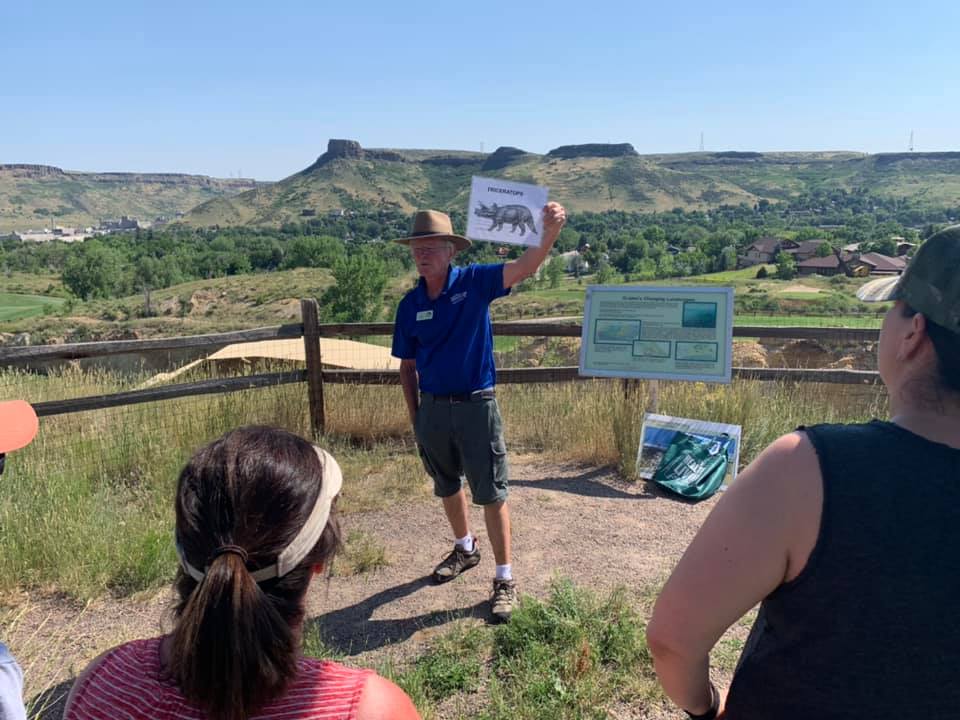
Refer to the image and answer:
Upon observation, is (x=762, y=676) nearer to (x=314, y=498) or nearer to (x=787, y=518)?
(x=787, y=518)

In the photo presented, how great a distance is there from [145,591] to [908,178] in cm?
17670

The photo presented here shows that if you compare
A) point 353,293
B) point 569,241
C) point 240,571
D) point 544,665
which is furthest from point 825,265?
point 240,571

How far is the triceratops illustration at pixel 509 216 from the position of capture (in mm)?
3695

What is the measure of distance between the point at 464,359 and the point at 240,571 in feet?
8.25

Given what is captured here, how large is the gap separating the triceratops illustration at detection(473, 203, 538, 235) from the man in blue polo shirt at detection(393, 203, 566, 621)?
0.11 meters

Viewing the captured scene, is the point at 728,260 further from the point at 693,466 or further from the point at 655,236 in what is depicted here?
→ the point at 693,466

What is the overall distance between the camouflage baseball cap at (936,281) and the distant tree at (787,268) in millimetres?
57245

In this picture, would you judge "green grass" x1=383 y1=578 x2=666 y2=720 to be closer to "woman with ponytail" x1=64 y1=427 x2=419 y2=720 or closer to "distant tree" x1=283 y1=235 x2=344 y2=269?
"woman with ponytail" x1=64 y1=427 x2=419 y2=720

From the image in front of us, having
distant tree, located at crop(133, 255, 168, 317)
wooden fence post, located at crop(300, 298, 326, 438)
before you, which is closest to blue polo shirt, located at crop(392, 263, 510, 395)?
wooden fence post, located at crop(300, 298, 326, 438)

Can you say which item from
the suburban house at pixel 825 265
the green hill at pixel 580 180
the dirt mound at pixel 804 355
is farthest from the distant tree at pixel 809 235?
the dirt mound at pixel 804 355

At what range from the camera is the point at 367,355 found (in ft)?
40.5

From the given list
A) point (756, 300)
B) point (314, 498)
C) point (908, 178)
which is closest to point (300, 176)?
→ point (908, 178)

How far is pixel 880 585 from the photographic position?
108 cm

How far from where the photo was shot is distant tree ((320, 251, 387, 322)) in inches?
2212
